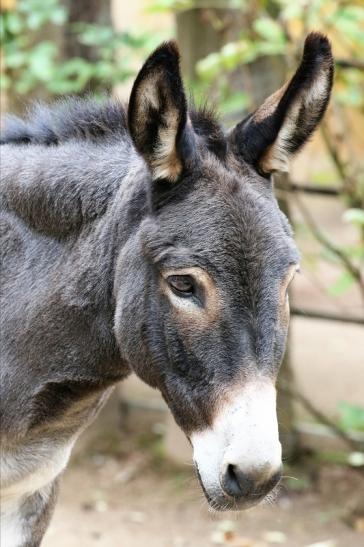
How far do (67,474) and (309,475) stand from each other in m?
1.79

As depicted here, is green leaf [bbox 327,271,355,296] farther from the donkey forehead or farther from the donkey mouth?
the donkey mouth

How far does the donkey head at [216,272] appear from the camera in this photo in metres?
2.93

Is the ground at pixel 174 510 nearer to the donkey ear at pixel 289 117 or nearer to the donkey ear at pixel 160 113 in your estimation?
the donkey ear at pixel 289 117

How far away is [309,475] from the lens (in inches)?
264

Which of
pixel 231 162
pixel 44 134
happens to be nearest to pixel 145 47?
pixel 44 134

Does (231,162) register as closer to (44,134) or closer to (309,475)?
(44,134)

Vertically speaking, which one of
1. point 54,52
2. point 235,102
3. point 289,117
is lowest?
point 235,102

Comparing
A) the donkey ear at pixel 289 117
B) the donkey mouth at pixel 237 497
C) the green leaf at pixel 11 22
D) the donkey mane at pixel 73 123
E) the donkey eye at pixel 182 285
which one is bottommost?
the donkey mouth at pixel 237 497

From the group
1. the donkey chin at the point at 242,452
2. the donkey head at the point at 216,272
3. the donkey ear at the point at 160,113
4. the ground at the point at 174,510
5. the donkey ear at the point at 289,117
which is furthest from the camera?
the ground at the point at 174,510

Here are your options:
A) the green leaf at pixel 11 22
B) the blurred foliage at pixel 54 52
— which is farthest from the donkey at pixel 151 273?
the green leaf at pixel 11 22

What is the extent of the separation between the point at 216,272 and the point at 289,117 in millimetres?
715

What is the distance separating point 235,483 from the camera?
2.90 m

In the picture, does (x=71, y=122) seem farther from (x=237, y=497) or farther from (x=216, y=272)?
(x=237, y=497)

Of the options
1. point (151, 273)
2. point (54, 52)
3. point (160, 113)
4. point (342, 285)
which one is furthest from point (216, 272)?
point (54, 52)
